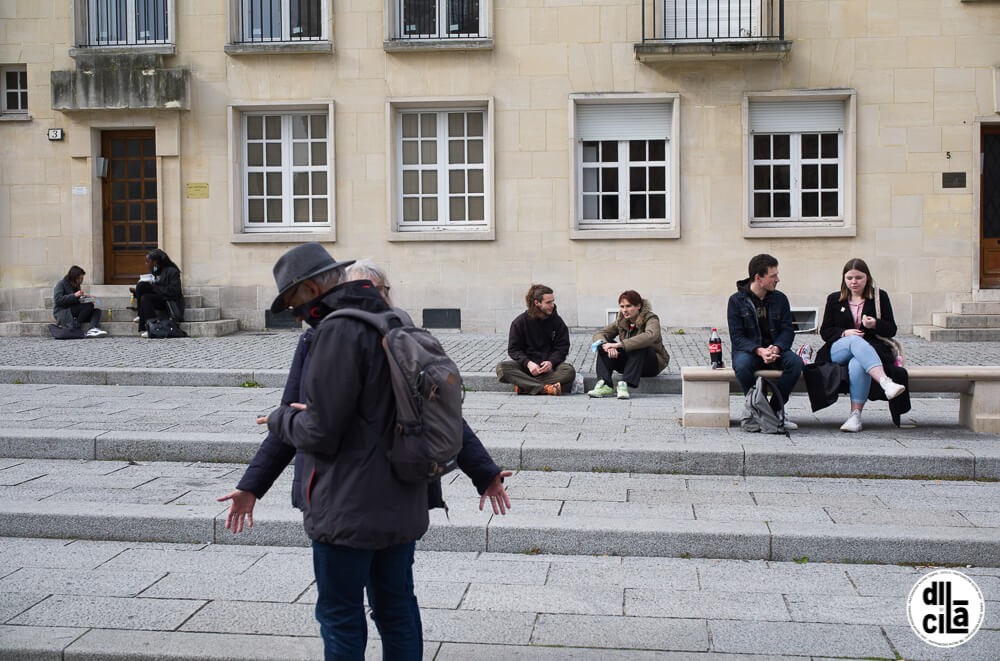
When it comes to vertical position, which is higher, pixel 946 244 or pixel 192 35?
pixel 192 35

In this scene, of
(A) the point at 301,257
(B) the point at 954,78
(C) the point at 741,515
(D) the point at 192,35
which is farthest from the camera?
(D) the point at 192,35

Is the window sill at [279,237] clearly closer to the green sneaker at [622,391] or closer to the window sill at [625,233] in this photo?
the window sill at [625,233]

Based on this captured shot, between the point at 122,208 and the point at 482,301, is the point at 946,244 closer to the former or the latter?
the point at 482,301

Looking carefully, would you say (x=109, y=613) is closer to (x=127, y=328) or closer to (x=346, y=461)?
(x=346, y=461)

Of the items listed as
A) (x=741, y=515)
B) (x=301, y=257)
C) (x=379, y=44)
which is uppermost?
(x=379, y=44)

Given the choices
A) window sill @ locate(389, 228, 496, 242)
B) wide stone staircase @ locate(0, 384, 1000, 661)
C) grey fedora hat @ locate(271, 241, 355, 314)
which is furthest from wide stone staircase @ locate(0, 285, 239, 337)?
grey fedora hat @ locate(271, 241, 355, 314)

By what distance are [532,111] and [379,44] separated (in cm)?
258

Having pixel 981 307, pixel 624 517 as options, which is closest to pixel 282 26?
pixel 981 307

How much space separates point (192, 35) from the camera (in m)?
17.9

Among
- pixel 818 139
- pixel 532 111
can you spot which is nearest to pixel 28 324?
pixel 532 111

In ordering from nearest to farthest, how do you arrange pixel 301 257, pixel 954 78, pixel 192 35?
pixel 301 257
pixel 954 78
pixel 192 35

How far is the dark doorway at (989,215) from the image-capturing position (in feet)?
56.0

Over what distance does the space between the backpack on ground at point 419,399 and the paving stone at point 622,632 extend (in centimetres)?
156

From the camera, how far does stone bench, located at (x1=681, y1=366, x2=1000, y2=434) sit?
28.8 ft
